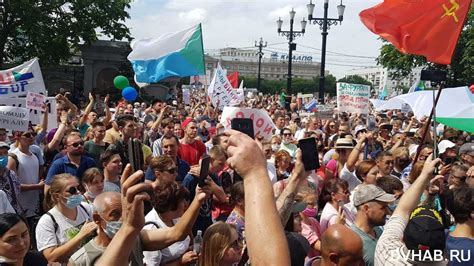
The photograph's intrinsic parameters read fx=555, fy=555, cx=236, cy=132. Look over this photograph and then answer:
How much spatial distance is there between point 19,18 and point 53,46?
7.31 ft

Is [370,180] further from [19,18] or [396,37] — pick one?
[19,18]

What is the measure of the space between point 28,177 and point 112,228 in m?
3.74

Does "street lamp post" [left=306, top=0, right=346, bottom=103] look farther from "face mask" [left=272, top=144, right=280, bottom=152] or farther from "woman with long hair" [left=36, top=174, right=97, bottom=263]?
"woman with long hair" [left=36, top=174, right=97, bottom=263]

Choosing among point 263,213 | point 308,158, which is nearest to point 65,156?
point 308,158

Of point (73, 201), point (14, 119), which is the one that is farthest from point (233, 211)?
point (14, 119)

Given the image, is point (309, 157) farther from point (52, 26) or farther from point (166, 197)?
point (52, 26)

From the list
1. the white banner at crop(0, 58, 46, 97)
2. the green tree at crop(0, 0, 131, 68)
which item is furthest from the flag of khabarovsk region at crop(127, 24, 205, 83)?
the green tree at crop(0, 0, 131, 68)

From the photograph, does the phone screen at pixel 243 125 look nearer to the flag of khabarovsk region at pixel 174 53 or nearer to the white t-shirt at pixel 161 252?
the white t-shirt at pixel 161 252

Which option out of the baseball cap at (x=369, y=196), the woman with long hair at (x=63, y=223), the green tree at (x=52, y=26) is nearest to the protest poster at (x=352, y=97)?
the baseball cap at (x=369, y=196)

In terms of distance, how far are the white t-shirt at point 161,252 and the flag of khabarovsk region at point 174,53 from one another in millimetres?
7229

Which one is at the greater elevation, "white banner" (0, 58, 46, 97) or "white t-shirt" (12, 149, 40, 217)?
"white banner" (0, 58, 46, 97)

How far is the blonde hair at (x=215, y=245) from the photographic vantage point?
10.8ft

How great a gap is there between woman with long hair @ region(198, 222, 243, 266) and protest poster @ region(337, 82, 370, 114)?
12.0 meters

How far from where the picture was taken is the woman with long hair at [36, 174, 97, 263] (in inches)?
149
